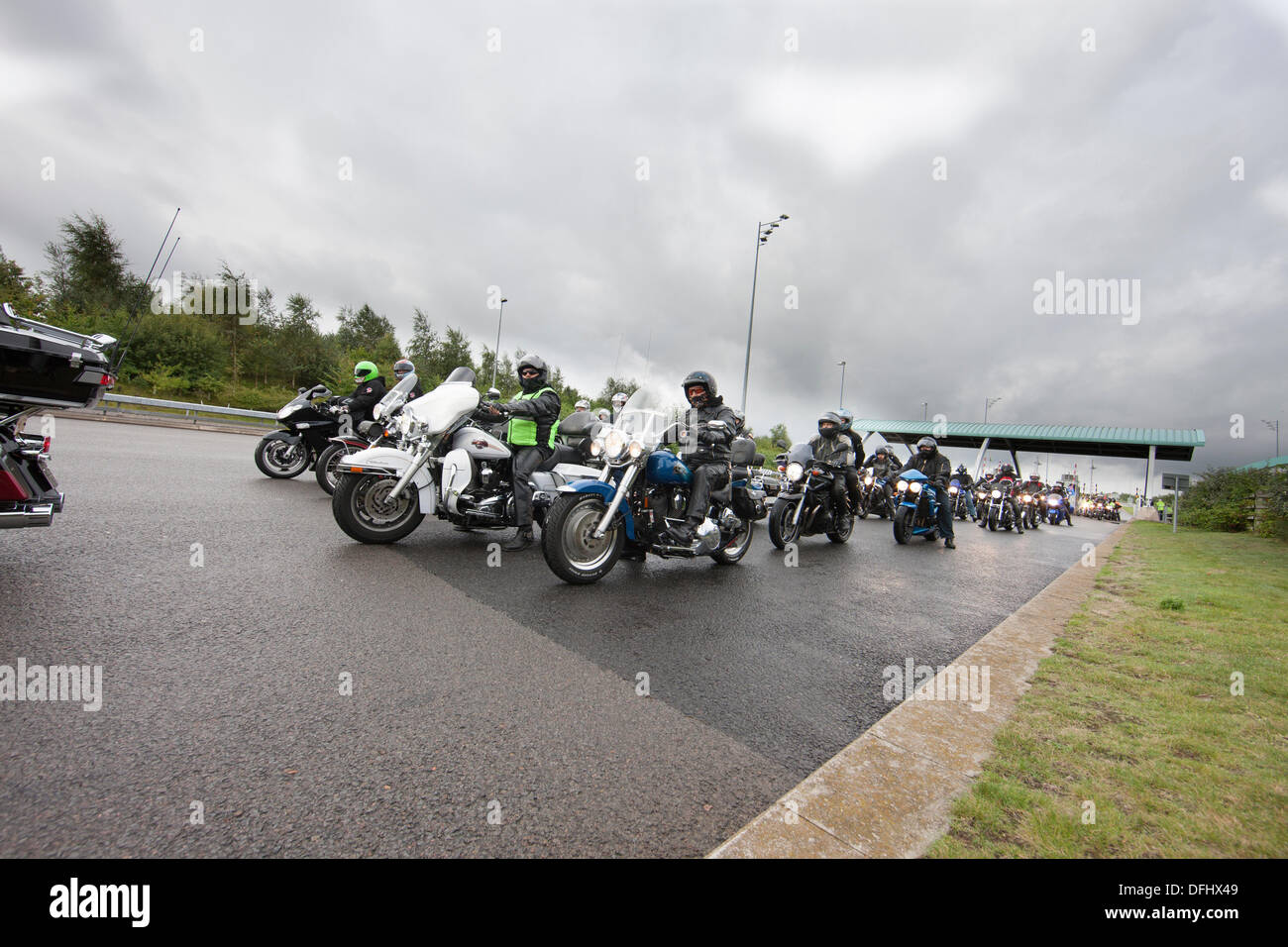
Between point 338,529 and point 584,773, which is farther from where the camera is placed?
point 338,529

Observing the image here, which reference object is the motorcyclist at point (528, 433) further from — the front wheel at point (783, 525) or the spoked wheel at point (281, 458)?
the spoked wheel at point (281, 458)

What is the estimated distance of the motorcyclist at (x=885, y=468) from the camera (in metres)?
14.3

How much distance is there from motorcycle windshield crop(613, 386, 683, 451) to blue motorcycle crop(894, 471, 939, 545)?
20.7 ft

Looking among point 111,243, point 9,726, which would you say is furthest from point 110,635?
point 111,243

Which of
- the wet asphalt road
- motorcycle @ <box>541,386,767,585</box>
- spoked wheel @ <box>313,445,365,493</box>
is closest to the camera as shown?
the wet asphalt road

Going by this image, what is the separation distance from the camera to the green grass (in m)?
1.80

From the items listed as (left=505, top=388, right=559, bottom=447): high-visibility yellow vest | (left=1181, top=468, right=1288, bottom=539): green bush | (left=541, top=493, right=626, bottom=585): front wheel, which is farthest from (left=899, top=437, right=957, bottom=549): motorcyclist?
(left=1181, top=468, right=1288, bottom=539): green bush

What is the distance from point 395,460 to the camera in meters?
5.68

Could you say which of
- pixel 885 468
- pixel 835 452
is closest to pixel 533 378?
pixel 835 452

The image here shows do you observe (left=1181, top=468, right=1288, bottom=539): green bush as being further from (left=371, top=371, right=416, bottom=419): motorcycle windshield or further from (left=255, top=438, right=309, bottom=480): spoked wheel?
(left=255, top=438, right=309, bottom=480): spoked wheel

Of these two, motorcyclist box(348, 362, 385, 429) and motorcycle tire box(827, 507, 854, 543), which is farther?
motorcycle tire box(827, 507, 854, 543)

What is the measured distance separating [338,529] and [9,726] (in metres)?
3.96

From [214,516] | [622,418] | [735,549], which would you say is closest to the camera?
[622,418]
